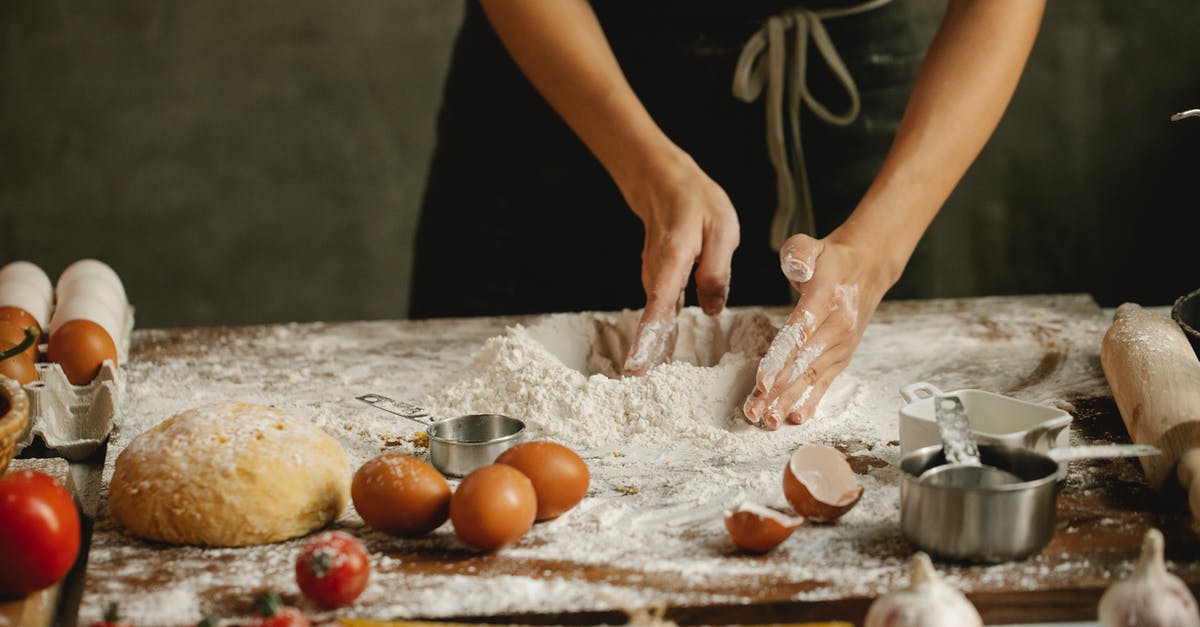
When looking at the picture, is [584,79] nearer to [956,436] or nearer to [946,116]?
[946,116]

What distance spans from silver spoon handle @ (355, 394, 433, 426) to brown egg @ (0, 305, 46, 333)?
521 mm

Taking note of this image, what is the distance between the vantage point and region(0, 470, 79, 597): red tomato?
1213 mm

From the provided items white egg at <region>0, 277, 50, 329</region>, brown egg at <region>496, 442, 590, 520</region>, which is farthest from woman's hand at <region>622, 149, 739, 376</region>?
white egg at <region>0, 277, 50, 329</region>

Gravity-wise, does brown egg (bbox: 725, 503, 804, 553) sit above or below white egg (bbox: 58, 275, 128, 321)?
below

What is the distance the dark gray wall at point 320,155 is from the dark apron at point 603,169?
1.71 m

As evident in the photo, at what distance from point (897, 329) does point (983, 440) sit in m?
0.92

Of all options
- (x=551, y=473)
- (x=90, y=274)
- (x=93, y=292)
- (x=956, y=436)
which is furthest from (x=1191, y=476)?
(x=90, y=274)

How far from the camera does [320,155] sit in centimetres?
422

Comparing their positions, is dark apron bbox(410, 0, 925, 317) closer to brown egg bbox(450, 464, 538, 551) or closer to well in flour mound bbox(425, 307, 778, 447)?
well in flour mound bbox(425, 307, 778, 447)

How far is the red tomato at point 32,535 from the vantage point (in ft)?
3.98

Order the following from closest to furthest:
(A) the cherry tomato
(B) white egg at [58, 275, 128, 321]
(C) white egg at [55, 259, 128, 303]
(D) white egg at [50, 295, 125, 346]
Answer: (A) the cherry tomato, (D) white egg at [50, 295, 125, 346], (B) white egg at [58, 275, 128, 321], (C) white egg at [55, 259, 128, 303]

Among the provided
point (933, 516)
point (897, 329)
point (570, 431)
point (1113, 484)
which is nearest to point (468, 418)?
point (570, 431)

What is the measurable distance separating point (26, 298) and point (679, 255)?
1114 mm

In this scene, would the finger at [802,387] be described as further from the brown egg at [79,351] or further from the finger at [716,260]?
the brown egg at [79,351]
